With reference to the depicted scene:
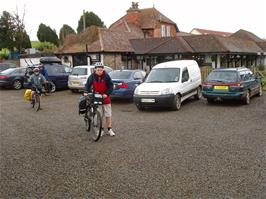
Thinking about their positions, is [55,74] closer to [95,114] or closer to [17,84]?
[17,84]

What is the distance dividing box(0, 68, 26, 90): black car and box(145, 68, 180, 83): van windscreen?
36.8 feet

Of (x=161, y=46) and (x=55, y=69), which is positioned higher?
(x=161, y=46)

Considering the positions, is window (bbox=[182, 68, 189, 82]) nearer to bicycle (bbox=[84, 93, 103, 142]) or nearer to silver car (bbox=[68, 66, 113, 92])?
bicycle (bbox=[84, 93, 103, 142])

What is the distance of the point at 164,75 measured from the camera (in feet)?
42.4

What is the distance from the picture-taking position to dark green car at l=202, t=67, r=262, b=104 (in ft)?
40.5

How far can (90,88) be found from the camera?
316 inches

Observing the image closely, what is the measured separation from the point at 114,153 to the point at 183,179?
193 cm

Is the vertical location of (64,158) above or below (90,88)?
below

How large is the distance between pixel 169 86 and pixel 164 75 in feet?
3.73

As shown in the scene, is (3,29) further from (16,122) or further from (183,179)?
(183,179)

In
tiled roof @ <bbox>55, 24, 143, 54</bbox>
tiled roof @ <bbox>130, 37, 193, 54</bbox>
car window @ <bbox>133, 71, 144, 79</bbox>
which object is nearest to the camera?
car window @ <bbox>133, 71, 144, 79</bbox>

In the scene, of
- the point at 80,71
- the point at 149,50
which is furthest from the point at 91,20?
the point at 80,71

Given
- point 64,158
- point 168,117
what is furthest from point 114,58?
point 64,158

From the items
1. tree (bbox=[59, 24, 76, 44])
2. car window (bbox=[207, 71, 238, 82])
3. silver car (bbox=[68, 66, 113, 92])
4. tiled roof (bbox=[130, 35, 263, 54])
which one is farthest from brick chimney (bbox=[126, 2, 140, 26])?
car window (bbox=[207, 71, 238, 82])
